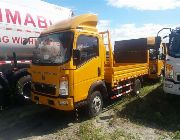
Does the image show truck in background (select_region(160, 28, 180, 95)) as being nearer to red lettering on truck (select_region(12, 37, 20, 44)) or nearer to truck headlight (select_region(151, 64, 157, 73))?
truck headlight (select_region(151, 64, 157, 73))

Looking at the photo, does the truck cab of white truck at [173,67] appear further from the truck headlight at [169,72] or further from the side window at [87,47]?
the side window at [87,47]

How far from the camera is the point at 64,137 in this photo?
7.43 meters

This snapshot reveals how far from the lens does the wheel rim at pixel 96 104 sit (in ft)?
28.6

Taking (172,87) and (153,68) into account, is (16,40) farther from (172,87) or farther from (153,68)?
(153,68)

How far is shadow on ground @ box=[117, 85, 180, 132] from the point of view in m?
8.38

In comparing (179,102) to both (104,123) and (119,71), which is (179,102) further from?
(104,123)

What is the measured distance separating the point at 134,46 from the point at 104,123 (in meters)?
6.30

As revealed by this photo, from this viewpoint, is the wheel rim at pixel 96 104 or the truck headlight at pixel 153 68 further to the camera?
the truck headlight at pixel 153 68

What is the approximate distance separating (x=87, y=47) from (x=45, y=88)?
166 centimetres

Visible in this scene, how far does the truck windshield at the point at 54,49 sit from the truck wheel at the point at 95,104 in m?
1.53

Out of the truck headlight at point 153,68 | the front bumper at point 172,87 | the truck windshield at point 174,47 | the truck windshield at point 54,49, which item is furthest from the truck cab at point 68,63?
the truck headlight at point 153,68

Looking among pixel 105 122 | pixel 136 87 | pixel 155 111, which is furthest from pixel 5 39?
pixel 155 111

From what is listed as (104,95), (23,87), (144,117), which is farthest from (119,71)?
(23,87)

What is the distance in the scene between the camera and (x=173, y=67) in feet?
30.5
